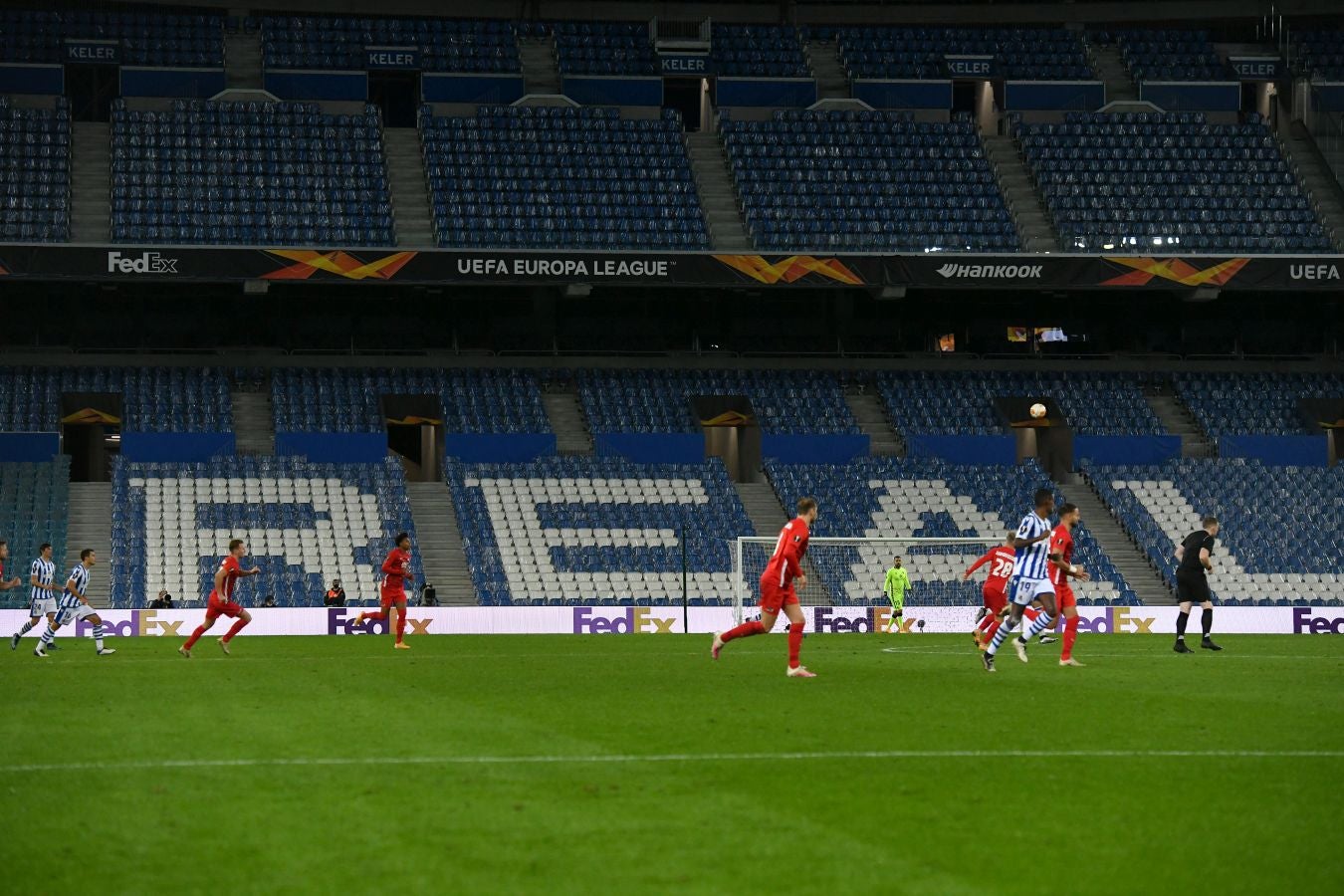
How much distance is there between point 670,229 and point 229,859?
45.8m

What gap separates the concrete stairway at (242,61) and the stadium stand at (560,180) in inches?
228

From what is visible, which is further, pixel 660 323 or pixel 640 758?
pixel 660 323

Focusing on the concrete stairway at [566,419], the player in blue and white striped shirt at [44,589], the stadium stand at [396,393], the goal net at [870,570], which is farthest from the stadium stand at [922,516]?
the player in blue and white striped shirt at [44,589]

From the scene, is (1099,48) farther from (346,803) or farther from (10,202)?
(346,803)

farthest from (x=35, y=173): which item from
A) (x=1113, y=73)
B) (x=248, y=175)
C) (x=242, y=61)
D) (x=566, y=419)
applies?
(x=1113, y=73)

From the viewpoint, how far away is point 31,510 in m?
47.8

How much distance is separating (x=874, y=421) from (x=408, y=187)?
16.0 metres

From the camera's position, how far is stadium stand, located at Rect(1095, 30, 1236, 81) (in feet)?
205

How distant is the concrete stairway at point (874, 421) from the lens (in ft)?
179

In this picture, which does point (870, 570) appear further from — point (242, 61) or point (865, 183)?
point (242, 61)

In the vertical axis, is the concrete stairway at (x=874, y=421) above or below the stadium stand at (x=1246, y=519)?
above

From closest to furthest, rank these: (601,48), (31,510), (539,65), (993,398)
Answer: (31,510), (993,398), (539,65), (601,48)

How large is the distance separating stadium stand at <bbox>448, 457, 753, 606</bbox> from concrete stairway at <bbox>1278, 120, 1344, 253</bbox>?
21305 mm

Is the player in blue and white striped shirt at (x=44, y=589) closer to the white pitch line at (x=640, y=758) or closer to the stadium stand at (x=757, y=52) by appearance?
the white pitch line at (x=640, y=758)
